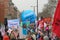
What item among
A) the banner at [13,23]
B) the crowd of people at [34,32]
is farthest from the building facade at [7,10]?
the crowd of people at [34,32]

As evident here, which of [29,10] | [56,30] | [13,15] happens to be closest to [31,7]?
[29,10]

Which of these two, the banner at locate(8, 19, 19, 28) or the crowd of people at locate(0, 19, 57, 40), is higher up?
the banner at locate(8, 19, 19, 28)

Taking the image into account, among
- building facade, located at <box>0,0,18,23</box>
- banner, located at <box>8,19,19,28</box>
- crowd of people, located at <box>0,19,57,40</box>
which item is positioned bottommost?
crowd of people, located at <box>0,19,57,40</box>

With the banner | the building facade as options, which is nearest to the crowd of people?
the banner

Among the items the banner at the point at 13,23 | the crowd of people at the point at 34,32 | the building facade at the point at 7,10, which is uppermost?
the building facade at the point at 7,10

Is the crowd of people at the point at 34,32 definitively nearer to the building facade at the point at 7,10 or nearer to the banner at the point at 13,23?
→ the banner at the point at 13,23

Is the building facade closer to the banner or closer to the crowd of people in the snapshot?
the banner

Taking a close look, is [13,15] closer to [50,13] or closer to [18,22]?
[18,22]

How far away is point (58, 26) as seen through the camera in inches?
35.1

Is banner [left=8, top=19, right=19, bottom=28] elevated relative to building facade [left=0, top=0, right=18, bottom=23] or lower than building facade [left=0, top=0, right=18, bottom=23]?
lower

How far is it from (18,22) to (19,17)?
0.39 ft

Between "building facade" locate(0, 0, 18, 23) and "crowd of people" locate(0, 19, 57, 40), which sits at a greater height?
"building facade" locate(0, 0, 18, 23)

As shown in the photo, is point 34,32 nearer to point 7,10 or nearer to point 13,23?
point 13,23

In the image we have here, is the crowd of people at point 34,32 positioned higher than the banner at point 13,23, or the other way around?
the banner at point 13,23
